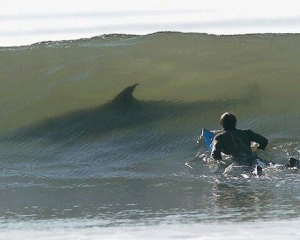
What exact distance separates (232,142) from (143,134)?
3.09m

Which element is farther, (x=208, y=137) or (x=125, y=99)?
(x=125, y=99)

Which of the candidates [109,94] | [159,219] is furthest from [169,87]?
[159,219]

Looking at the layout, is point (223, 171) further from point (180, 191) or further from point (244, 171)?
point (180, 191)

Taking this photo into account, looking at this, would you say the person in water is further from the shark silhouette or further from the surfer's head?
the shark silhouette

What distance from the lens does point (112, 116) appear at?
18062 mm

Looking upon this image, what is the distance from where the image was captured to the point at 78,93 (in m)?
19.8

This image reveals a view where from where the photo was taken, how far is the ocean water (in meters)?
10.9

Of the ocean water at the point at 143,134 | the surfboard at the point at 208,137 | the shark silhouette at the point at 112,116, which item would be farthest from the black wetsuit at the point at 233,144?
the shark silhouette at the point at 112,116

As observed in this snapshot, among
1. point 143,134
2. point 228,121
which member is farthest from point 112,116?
point 228,121

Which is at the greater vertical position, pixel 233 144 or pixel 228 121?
pixel 228 121

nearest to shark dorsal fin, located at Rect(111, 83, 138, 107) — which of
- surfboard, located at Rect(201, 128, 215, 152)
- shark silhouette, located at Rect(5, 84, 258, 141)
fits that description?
shark silhouette, located at Rect(5, 84, 258, 141)

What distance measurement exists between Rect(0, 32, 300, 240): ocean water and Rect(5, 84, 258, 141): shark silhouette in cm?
2

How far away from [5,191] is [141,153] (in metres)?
3.01

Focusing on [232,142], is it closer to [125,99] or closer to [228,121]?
[228,121]
